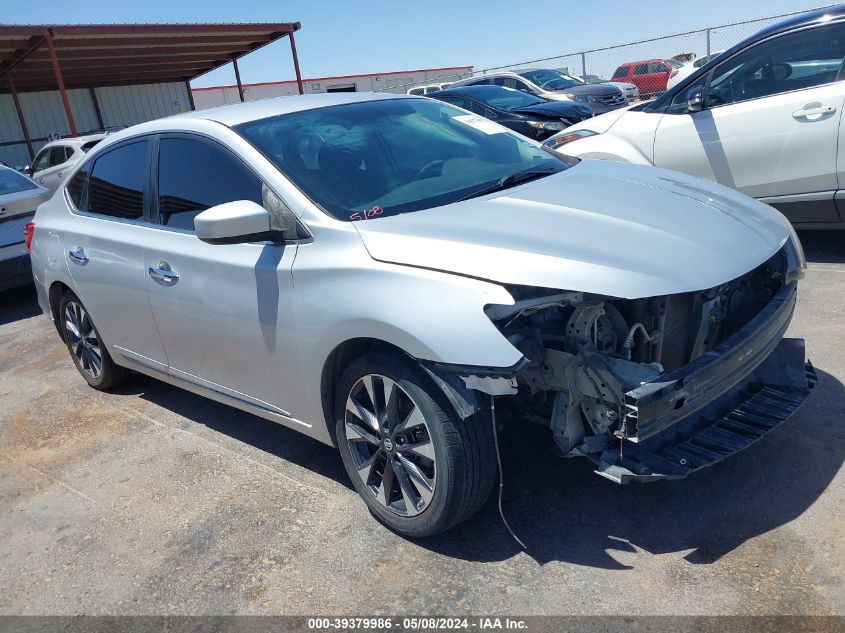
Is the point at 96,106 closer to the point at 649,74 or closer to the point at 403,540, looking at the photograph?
the point at 649,74

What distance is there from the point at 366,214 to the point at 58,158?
487 inches

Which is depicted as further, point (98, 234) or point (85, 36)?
point (85, 36)

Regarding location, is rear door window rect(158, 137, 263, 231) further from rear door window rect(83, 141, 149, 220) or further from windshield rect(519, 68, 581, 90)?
windshield rect(519, 68, 581, 90)

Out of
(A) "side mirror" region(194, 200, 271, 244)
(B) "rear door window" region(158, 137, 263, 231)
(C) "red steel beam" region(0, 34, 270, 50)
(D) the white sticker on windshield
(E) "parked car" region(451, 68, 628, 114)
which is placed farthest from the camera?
(C) "red steel beam" region(0, 34, 270, 50)

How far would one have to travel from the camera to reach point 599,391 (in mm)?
2527

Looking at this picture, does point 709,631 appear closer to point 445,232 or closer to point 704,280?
point 704,280

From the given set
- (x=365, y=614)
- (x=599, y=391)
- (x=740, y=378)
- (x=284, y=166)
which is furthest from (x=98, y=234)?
(x=740, y=378)

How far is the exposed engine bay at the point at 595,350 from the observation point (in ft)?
8.24

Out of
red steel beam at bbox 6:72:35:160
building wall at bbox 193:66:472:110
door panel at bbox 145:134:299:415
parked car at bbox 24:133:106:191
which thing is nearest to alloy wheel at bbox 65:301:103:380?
door panel at bbox 145:134:299:415

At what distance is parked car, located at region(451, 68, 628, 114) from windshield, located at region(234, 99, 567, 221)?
9952 millimetres

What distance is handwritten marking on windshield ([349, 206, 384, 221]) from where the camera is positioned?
3004 mm

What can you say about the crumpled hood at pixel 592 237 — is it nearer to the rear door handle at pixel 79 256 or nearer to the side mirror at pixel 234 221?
the side mirror at pixel 234 221

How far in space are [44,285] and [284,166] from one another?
109 inches

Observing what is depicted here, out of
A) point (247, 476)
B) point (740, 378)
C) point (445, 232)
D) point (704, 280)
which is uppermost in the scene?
point (445, 232)
